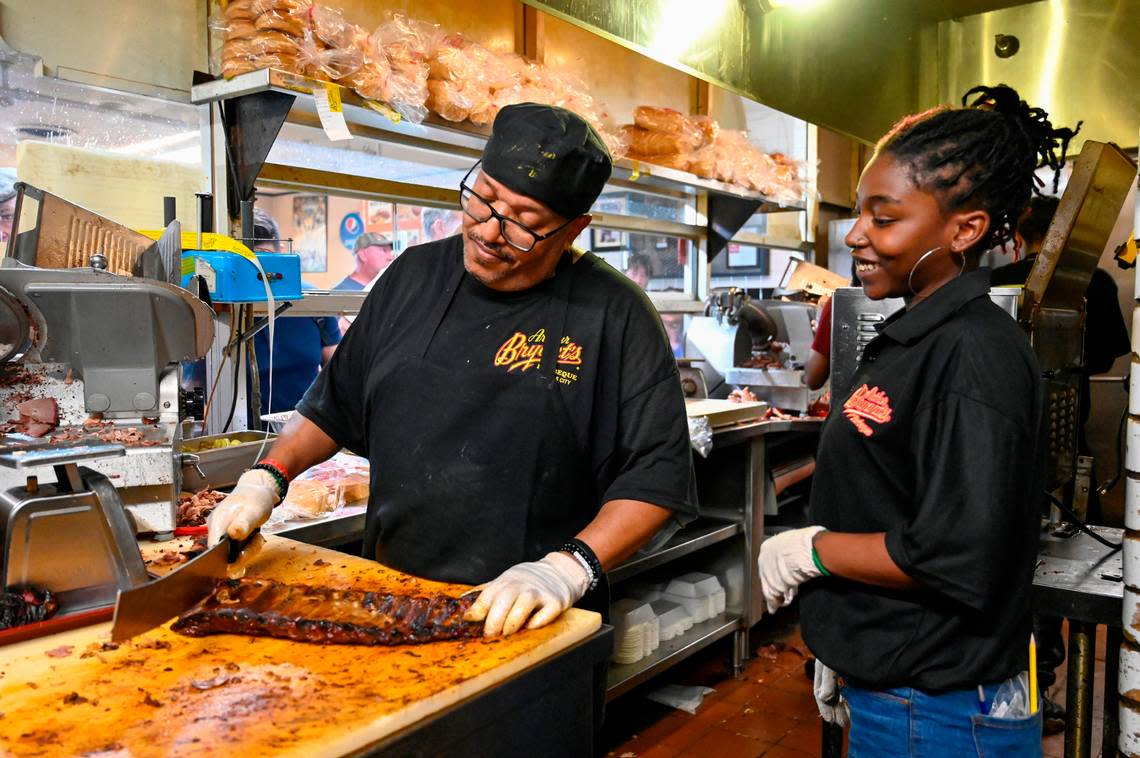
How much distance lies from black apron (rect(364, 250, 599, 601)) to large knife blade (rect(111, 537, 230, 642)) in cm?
39

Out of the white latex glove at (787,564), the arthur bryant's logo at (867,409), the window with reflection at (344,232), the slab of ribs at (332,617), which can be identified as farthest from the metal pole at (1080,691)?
the window with reflection at (344,232)

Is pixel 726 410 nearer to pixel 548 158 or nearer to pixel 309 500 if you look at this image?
pixel 309 500

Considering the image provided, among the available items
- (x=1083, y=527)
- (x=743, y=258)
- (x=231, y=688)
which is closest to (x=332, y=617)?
(x=231, y=688)

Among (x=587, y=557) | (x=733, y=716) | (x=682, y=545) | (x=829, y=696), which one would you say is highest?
(x=587, y=557)

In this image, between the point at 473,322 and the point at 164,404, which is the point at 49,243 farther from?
the point at 473,322

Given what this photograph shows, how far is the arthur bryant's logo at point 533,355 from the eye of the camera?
173 centimetres

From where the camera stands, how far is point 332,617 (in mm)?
1355

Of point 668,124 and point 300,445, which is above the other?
point 668,124

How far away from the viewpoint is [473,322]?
70.2 inches

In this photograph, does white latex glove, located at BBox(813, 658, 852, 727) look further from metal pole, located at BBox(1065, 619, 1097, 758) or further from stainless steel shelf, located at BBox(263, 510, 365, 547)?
stainless steel shelf, located at BBox(263, 510, 365, 547)

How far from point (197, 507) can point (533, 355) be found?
2.96ft

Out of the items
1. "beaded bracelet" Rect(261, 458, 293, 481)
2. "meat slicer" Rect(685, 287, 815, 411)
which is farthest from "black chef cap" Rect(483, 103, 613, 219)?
"meat slicer" Rect(685, 287, 815, 411)

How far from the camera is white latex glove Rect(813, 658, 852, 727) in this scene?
179cm

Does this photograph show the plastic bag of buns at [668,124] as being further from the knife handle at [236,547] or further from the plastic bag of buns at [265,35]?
the knife handle at [236,547]
